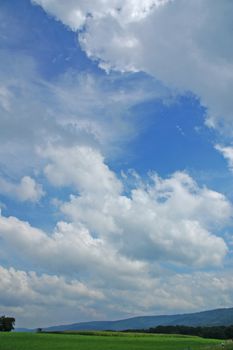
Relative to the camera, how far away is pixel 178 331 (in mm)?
189500

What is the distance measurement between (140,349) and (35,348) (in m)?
14.8

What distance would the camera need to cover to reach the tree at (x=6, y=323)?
154625mm

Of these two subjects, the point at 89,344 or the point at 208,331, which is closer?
the point at 89,344

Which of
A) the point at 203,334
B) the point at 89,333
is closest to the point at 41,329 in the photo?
the point at 89,333

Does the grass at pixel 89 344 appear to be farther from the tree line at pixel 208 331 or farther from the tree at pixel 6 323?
the tree line at pixel 208 331

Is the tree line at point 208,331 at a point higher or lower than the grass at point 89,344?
higher

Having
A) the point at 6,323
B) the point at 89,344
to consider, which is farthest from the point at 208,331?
the point at 89,344

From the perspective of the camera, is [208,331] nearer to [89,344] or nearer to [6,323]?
[6,323]

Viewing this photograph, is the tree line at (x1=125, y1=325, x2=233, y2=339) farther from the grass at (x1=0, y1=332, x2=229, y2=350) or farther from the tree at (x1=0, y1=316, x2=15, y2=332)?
the grass at (x1=0, y1=332, x2=229, y2=350)

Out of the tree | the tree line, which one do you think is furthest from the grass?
the tree line

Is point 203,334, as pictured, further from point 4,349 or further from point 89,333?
point 4,349

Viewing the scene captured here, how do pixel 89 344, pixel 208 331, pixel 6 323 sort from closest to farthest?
1. pixel 89 344
2. pixel 6 323
3. pixel 208 331

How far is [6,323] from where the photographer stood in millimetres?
155625

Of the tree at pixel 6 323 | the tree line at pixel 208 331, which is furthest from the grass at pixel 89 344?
the tree line at pixel 208 331
